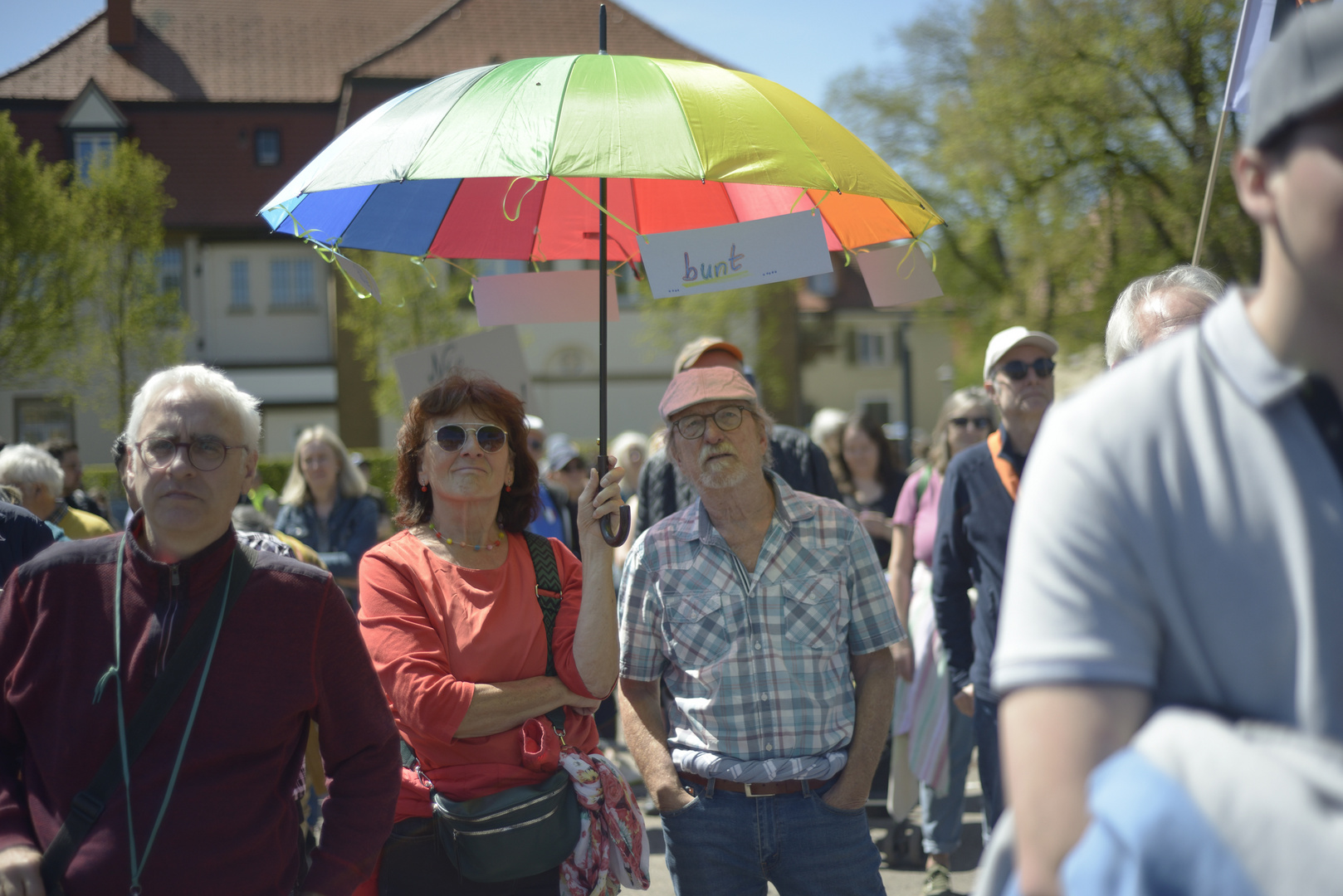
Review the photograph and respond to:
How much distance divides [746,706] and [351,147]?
1.88 m

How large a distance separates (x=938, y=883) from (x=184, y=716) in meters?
4.09

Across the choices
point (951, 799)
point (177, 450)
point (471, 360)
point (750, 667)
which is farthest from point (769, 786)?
point (951, 799)

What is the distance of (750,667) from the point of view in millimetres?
3227

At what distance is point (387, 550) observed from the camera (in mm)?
3262

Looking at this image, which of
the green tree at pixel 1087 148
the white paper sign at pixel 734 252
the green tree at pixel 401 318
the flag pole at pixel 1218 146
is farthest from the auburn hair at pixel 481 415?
the green tree at pixel 401 318

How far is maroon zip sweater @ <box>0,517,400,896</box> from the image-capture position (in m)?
2.39

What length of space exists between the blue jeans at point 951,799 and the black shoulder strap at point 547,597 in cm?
289

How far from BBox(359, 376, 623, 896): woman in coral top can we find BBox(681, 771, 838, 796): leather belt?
40 cm

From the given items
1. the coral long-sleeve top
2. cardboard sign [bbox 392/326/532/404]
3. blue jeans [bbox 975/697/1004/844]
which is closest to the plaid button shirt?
the coral long-sleeve top

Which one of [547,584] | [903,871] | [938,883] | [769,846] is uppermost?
[547,584]

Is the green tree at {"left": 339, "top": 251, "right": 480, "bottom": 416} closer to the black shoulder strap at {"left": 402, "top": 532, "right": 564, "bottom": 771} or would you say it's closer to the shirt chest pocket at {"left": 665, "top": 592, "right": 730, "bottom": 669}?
the black shoulder strap at {"left": 402, "top": 532, "right": 564, "bottom": 771}

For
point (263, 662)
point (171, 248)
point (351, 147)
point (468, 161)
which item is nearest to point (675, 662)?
point (263, 662)

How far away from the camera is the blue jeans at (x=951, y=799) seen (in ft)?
18.4

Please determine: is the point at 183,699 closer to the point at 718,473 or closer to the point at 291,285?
the point at 718,473
